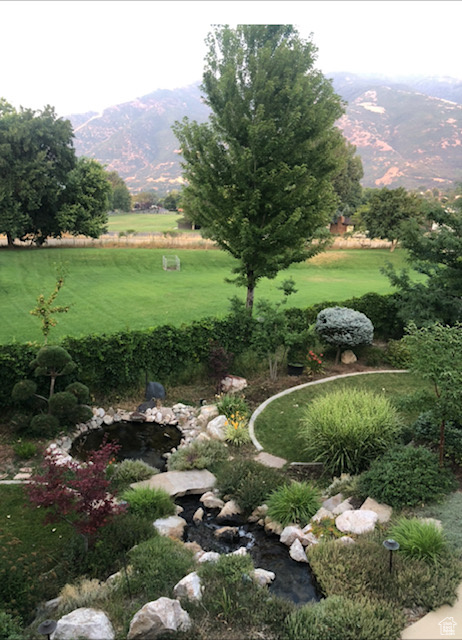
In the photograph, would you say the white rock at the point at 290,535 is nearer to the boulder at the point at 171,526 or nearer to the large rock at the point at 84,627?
the boulder at the point at 171,526

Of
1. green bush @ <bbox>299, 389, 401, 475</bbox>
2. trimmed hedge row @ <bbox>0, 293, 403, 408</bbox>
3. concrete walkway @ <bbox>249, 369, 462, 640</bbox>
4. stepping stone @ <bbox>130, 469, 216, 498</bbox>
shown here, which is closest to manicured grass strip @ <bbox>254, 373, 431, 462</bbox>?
green bush @ <bbox>299, 389, 401, 475</bbox>

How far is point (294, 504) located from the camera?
6.42 meters

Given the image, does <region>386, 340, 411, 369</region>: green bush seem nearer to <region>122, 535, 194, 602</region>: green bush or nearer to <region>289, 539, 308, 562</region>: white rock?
<region>289, 539, 308, 562</region>: white rock

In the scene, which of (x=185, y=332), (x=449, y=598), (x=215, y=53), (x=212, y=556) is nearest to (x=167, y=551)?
(x=212, y=556)

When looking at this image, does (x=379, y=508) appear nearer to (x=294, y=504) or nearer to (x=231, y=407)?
(x=294, y=504)

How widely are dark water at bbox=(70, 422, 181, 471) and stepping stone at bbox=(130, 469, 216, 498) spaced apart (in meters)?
0.69

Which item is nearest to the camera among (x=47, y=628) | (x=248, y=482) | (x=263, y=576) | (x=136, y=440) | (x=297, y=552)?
(x=47, y=628)

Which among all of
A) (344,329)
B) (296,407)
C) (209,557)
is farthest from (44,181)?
(209,557)

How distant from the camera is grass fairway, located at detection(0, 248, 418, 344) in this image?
52.1ft

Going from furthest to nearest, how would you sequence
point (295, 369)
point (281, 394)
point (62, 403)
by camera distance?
point (295, 369)
point (281, 394)
point (62, 403)

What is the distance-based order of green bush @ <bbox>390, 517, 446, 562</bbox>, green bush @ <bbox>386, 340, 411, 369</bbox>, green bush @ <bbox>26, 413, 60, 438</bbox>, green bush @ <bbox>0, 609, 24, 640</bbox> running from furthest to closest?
green bush @ <bbox>386, 340, 411, 369</bbox> < green bush @ <bbox>26, 413, 60, 438</bbox> < green bush @ <bbox>390, 517, 446, 562</bbox> < green bush @ <bbox>0, 609, 24, 640</bbox>

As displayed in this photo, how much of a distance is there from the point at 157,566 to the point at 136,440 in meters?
4.52

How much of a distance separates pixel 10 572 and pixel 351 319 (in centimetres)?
992

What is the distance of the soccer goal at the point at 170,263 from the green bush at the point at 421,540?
24.4 m
